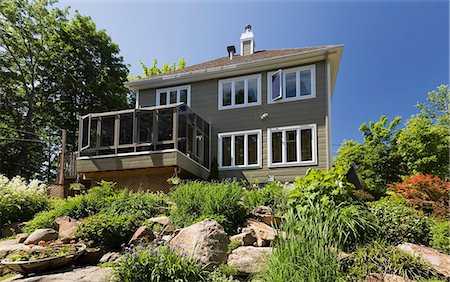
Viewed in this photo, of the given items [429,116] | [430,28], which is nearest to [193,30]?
[430,28]

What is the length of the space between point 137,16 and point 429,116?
26258 mm

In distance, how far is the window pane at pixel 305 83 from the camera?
12273 millimetres

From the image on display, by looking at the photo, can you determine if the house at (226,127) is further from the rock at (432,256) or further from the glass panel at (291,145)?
the rock at (432,256)

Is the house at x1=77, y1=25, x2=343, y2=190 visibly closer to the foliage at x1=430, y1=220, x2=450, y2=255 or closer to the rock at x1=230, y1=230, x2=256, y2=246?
the rock at x1=230, y1=230, x2=256, y2=246

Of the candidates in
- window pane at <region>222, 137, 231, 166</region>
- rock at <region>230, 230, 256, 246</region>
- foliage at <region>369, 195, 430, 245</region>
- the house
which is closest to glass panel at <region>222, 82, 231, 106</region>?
the house

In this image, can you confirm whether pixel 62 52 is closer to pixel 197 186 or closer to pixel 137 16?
pixel 137 16

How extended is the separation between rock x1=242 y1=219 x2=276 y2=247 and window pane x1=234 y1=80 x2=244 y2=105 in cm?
751

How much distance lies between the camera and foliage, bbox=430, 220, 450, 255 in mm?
5068

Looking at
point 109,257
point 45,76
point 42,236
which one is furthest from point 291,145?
point 45,76

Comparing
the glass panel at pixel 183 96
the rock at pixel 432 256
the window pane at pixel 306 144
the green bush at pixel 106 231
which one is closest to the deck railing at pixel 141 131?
the glass panel at pixel 183 96

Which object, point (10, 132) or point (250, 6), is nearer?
point (250, 6)

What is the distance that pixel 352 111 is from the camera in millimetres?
21484

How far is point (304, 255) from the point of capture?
4.18 meters

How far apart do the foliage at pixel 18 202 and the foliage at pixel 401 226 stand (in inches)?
334
